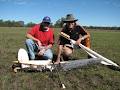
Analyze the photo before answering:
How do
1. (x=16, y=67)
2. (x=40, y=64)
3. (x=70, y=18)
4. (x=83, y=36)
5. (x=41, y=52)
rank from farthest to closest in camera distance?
1. (x=83, y=36)
2. (x=70, y=18)
3. (x=41, y=52)
4. (x=16, y=67)
5. (x=40, y=64)

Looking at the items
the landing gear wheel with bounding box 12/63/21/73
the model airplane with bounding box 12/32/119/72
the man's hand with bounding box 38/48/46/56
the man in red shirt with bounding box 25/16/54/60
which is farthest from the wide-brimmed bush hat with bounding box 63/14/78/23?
the landing gear wheel with bounding box 12/63/21/73

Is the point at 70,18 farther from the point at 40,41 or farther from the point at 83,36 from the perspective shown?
the point at 40,41

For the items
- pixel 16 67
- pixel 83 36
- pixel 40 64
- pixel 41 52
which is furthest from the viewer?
pixel 83 36

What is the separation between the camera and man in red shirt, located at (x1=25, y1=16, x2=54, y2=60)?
956 centimetres

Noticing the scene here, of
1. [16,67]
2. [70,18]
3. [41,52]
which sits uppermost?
[70,18]

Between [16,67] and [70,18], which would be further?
[70,18]

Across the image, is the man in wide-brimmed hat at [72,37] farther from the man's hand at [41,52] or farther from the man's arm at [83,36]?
the man's hand at [41,52]

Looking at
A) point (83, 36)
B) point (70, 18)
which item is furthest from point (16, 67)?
point (83, 36)

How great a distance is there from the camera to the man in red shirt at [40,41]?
31.4 ft

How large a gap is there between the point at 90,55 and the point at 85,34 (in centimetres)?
75

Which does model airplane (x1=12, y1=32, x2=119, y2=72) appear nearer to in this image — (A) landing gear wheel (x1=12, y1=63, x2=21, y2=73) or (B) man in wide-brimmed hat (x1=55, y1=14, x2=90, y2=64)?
(A) landing gear wheel (x1=12, y1=63, x2=21, y2=73)

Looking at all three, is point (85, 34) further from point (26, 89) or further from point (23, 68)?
point (26, 89)

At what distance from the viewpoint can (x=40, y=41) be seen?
9.88 metres

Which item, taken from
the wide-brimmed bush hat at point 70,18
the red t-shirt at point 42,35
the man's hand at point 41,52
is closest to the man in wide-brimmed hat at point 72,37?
the wide-brimmed bush hat at point 70,18
